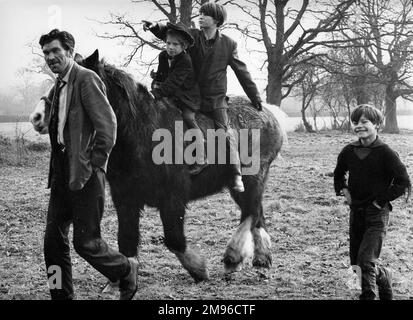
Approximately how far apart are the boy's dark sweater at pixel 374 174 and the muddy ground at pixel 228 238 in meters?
0.72

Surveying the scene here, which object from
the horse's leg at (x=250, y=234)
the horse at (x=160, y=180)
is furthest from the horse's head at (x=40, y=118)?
the horse's leg at (x=250, y=234)

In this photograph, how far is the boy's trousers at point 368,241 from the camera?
3.17 metres

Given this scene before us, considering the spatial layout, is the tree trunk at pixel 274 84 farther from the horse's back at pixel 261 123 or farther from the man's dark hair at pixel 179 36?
the man's dark hair at pixel 179 36

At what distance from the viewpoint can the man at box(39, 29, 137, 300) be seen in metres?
3.03

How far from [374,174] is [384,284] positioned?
2.19 ft

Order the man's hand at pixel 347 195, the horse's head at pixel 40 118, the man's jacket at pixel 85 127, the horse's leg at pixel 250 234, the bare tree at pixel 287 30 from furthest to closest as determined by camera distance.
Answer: the bare tree at pixel 287 30, the horse's leg at pixel 250 234, the man's hand at pixel 347 195, the horse's head at pixel 40 118, the man's jacket at pixel 85 127

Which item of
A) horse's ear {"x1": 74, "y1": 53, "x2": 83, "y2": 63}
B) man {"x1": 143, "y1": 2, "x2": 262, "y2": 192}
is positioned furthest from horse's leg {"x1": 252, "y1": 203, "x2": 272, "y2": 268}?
horse's ear {"x1": 74, "y1": 53, "x2": 83, "y2": 63}

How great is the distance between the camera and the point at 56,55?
10.0 feet

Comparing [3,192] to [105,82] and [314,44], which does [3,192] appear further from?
[314,44]

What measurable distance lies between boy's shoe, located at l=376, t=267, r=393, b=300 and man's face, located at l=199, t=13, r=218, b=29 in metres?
2.07

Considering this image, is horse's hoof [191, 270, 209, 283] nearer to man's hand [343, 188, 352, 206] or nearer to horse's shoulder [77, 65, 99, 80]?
man's hand [343, 188, 352, 206]

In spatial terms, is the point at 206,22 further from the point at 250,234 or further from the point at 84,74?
the point at 250,234
